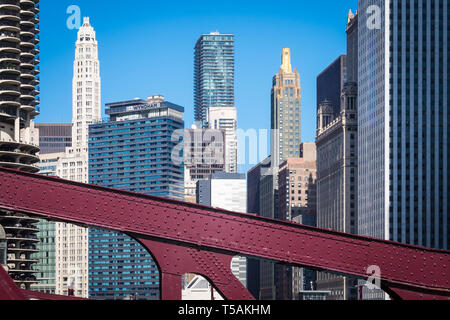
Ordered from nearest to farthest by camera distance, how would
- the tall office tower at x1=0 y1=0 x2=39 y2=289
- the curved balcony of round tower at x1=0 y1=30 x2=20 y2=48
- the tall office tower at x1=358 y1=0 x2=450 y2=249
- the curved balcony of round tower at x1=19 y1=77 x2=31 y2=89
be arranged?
1. the tall office tower at x1=0 y1=0 x2=39 y2=289
2. the curved balcony of round tower at x1=0 y1=30 x2=20 y2=48
3. the curved balcony of round tower at x1=19 y1=77 x2=31 y2=89
4. the tall office tower at x1=358 y1=0 x2=450 y2=249

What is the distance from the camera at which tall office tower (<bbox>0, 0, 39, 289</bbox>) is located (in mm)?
95812

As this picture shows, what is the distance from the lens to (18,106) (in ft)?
328

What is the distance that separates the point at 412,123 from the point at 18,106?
9766 cm

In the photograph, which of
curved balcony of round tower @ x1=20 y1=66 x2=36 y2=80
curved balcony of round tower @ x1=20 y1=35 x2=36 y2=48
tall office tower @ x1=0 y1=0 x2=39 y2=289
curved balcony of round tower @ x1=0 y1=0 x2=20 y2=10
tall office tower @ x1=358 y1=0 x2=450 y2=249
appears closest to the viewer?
tall office tower @ x1=0 y1=0 x2=39 y2=289

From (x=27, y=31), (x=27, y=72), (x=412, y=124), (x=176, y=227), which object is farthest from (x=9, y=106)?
(x=412, y=124)

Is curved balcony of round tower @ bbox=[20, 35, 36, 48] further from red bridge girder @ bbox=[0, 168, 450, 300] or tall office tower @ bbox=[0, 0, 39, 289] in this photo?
red bridge girder @ bbox=[0, 168, 450, 300]

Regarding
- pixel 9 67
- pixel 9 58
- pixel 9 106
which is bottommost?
pixel 9 106

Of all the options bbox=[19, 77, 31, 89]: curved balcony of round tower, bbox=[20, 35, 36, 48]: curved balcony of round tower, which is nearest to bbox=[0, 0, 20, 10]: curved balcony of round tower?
bbox=[20, 35, 36, 48]: curved balcony of round tower

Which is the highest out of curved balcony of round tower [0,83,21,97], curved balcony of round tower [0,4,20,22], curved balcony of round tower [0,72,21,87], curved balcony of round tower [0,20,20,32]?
curved balcony of round tower [0,4,20,22]

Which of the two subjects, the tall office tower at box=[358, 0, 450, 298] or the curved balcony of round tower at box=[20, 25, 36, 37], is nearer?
the curved balcony of round tower at box=[20, 25, 36, 37]

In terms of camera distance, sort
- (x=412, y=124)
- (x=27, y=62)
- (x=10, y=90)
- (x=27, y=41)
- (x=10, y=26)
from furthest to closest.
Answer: (x=412, y=124) → (x=27, y=62) → (x=27, y=41) → (x=10, y=90) → (x=10, y=26)

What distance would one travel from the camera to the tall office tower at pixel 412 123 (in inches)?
6978

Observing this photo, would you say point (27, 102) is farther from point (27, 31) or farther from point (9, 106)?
point (27, 31)
